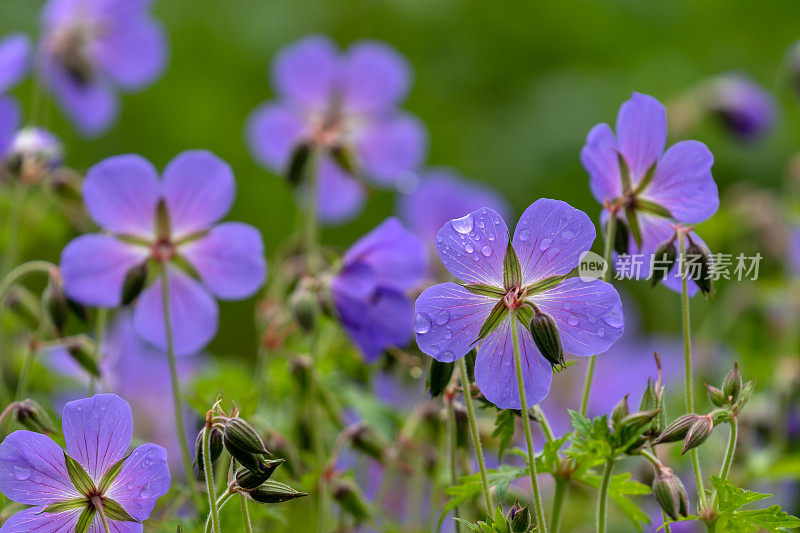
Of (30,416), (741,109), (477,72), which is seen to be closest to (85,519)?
(30,416)

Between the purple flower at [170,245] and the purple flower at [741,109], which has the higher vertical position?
the purple flower at [741,109]

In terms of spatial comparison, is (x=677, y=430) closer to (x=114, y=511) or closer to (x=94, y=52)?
(x=114, y=511)

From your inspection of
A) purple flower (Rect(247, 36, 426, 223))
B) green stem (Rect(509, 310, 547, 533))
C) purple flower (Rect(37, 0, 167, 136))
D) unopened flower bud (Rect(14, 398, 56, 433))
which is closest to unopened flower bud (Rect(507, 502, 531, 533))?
green stem (Rect(509, 310, 547, 533))

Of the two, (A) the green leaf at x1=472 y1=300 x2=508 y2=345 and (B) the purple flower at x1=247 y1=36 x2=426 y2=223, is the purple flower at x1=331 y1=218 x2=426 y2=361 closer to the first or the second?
(A) the green leaf at x1=472 y1=300 x2=508 y2=345

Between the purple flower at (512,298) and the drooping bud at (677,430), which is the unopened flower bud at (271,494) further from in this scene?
the drooping bud at (677,430)

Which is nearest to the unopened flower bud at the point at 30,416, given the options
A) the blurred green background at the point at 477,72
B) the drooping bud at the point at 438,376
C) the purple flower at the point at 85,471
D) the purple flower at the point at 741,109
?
the purple flower at the point at 85,471

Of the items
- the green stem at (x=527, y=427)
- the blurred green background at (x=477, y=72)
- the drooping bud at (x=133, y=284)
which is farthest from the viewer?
the blurred green background at (x=477, y=72)
